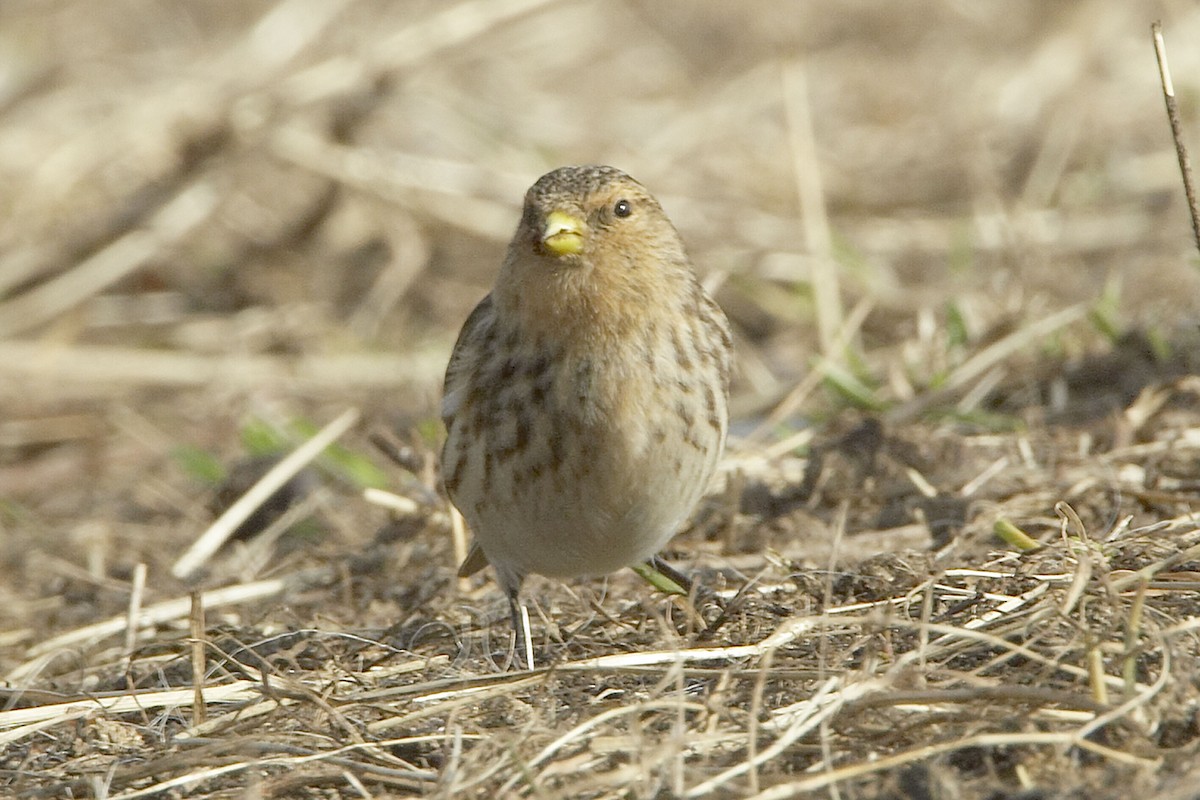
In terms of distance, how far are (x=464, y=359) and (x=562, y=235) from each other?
1.53ft

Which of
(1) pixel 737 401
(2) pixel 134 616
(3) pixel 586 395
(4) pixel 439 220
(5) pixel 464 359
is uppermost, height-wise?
(4) pixel 439 220

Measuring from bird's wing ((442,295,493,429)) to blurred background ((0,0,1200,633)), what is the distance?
1.25 meters

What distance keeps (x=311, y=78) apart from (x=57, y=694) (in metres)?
4.26

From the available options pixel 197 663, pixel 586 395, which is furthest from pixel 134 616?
pixel 586 395

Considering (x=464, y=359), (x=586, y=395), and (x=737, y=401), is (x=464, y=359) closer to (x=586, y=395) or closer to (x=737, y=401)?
(x=586, y=395)

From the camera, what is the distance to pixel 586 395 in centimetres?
377

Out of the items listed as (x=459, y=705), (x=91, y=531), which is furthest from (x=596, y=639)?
(x=91, y=531)

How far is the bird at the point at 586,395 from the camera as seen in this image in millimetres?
3787

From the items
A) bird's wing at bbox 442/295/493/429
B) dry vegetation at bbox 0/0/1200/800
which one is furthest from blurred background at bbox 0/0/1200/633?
bird's wing at bbox 442/295/493/429

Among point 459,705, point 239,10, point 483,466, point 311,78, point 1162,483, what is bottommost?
point 1162,483

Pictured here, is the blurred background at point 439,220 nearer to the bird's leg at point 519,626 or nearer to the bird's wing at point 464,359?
the bird's wing at point 464,359

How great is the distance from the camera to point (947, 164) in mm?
8570

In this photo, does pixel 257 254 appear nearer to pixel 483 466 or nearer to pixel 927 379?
pixel 927 379

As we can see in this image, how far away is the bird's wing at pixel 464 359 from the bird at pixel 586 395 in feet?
0.06
